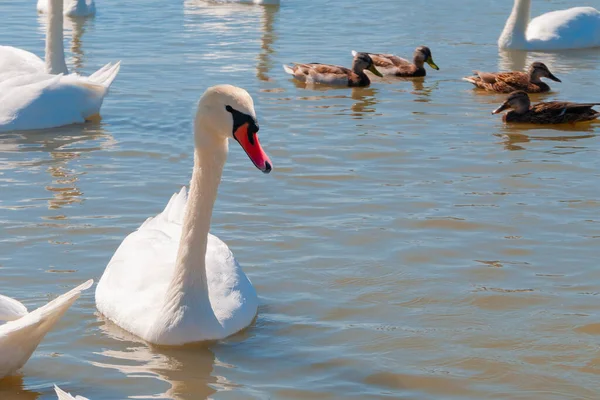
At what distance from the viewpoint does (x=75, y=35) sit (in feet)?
58.6

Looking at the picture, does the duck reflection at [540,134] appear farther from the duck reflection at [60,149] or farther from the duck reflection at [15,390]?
the duck reflection at [15,390]

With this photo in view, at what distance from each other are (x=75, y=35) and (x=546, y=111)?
8360 mm

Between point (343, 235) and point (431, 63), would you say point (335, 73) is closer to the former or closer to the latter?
point (431, 63)

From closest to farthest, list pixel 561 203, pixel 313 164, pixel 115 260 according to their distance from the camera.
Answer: pixel 115 260
pixel 561 203
pixel 313 164

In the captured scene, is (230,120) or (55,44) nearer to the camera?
(230,120)

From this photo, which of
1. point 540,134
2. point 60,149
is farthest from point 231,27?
point 60,149

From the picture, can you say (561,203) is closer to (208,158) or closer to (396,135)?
(396,135)

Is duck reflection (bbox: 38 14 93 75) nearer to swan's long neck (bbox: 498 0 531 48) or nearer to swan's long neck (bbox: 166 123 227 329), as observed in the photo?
swan's long neck (bbox: 498 0 531 48)

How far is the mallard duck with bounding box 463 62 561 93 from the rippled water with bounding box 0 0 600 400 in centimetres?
27

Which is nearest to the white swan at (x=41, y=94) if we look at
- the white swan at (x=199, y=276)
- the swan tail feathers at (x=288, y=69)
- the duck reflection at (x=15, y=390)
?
the swan tail feathers at (x=288, y=69)

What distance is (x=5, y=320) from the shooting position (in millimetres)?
5766

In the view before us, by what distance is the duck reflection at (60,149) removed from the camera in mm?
9352

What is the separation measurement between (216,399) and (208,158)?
51.4 inches

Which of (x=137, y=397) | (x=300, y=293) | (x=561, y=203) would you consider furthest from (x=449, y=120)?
(x=137, y=397)
